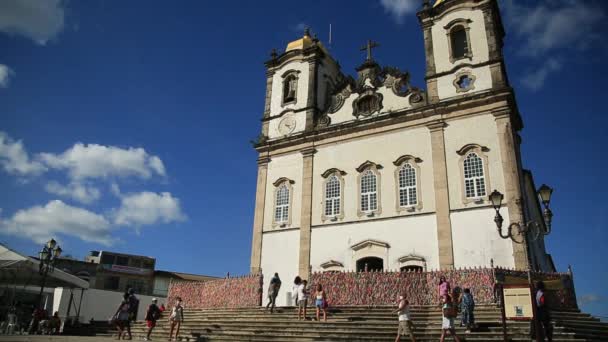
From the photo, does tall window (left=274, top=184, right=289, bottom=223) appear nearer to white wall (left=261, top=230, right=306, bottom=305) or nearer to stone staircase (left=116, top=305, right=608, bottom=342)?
white wall (left=261, top=230, right=306, bottom=305)

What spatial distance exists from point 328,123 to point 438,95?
19.7 ft

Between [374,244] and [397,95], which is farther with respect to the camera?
[397,95]

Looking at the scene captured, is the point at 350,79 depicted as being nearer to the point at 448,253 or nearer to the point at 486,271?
the point at 448,253

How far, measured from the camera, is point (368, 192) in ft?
→ 69.5

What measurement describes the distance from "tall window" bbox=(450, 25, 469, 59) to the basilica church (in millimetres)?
59

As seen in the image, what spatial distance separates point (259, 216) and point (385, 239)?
290 inches

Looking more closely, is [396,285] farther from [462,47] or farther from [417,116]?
[462,47]

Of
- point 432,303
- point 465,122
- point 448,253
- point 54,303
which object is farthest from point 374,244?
point 54,303

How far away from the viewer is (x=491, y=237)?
1731cm

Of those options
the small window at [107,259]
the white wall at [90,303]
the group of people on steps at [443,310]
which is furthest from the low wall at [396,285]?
the small window at [107,259]

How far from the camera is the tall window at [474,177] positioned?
18469mm

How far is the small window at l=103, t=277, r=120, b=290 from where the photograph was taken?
4869 centimetres

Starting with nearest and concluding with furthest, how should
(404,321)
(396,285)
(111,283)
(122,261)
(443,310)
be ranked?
(443,310)
(404,321)
(396,285)
(111,283)
(122,261)

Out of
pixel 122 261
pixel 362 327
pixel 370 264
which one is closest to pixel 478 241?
pixel 370 264
